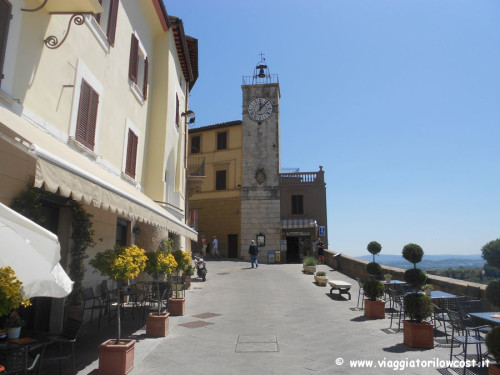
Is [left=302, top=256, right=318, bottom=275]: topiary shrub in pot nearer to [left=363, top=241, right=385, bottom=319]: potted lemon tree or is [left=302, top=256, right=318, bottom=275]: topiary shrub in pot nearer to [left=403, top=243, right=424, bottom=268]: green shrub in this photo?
[left=363, top=241, right=385, bottom=319]: potted lemon tree

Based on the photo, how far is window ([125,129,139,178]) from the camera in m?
10.6

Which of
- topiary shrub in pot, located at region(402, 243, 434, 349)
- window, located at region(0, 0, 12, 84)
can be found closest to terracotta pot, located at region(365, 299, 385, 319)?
topiary shrub in pot, located at region(402, 243, 434, 349)

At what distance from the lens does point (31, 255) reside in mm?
3662

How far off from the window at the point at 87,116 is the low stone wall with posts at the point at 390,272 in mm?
9573

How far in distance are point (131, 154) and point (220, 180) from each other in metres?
21.8

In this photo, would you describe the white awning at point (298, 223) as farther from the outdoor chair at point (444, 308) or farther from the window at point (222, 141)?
the outdoor chair at point (444, 308)

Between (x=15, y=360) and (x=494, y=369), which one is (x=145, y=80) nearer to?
(x=15, y=360)

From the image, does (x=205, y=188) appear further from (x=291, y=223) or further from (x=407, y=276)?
(x=407, y=276)

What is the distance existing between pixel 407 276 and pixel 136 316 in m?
7.02

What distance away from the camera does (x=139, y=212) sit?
6.46 metres

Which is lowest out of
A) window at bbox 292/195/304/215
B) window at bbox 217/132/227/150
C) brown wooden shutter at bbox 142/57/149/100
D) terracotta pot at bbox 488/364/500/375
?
terracotta pot at bbox 488/364/500/375

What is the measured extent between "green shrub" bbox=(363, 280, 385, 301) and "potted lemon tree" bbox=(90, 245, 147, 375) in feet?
19.9

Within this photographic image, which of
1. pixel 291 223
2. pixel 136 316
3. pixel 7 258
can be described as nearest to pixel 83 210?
pixel 136 316

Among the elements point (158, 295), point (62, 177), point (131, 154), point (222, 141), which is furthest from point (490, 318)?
point (222, 141)
